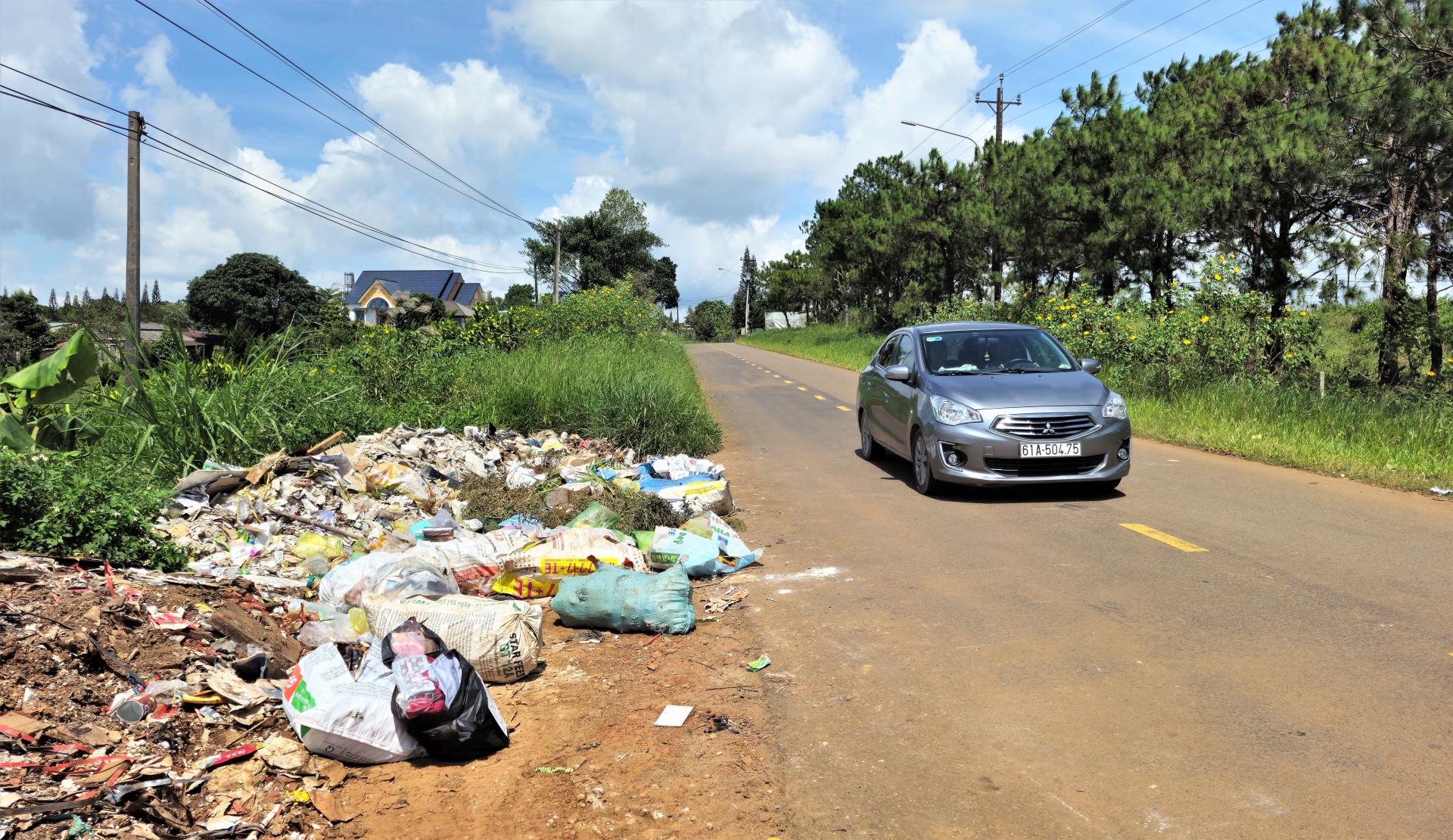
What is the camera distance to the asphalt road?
3.35 m

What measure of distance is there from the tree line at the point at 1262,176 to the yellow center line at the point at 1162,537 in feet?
23.2

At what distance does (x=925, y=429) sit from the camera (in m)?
9.30

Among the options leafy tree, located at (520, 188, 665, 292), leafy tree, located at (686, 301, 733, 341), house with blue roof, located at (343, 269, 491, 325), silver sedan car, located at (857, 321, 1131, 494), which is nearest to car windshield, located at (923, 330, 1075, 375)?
silver sedan car, located at (857, 321, 1131, 494)

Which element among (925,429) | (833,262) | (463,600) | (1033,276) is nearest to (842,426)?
(925,429)

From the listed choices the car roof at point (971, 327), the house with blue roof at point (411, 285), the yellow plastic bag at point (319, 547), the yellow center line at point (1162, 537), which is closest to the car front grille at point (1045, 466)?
the yellow center line at point (1162, 537)

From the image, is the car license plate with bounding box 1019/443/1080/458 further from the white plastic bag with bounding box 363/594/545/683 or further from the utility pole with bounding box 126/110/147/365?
the utility pole with bounding box 126/110/147/365

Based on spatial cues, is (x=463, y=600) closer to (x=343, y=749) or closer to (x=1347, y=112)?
(x=343, y=749)

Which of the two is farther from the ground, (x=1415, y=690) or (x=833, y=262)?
(x=833, y=262)

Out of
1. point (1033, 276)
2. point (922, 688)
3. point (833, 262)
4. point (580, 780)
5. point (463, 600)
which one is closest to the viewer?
point (580, 780)

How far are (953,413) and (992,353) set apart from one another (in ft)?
4.77

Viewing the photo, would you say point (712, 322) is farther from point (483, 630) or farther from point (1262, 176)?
point (483, 630)

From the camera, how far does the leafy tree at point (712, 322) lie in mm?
116438

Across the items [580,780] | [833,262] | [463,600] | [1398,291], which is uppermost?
[833,262]

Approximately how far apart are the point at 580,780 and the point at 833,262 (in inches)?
2116
